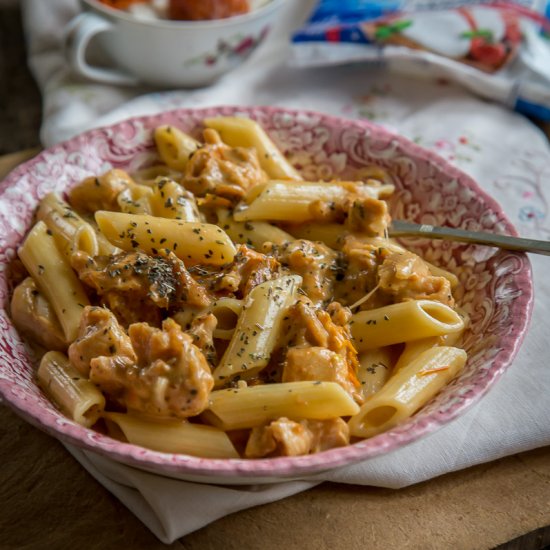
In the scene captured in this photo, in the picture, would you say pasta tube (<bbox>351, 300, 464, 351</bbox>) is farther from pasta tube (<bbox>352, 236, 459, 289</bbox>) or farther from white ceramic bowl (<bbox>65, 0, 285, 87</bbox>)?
white ceramic bowl (<bbox>65, 0, 285, 87</bbox>)

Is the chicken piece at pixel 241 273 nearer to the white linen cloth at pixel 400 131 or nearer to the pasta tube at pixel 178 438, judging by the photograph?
the pasta tube at pixel 178 438

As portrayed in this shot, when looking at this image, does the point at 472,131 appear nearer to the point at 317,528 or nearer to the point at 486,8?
the point at 486,8

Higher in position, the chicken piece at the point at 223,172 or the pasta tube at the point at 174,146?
the chicken piece at the point at 223,172

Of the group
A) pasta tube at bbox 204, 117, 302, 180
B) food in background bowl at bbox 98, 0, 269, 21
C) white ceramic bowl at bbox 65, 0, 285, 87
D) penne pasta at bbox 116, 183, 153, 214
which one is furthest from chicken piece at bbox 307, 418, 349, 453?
food in background bowl at bbox 98, 0, 269, 21

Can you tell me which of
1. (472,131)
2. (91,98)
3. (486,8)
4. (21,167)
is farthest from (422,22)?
(21,167)

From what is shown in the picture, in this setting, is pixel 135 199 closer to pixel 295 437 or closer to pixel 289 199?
pixel 289 199

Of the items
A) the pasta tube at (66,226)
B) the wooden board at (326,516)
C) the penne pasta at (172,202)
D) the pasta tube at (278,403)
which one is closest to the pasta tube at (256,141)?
the penne pasta at (172,202)

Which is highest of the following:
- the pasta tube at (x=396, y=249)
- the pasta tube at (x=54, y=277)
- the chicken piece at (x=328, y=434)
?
the pasta tube at (x=396, y=249)
